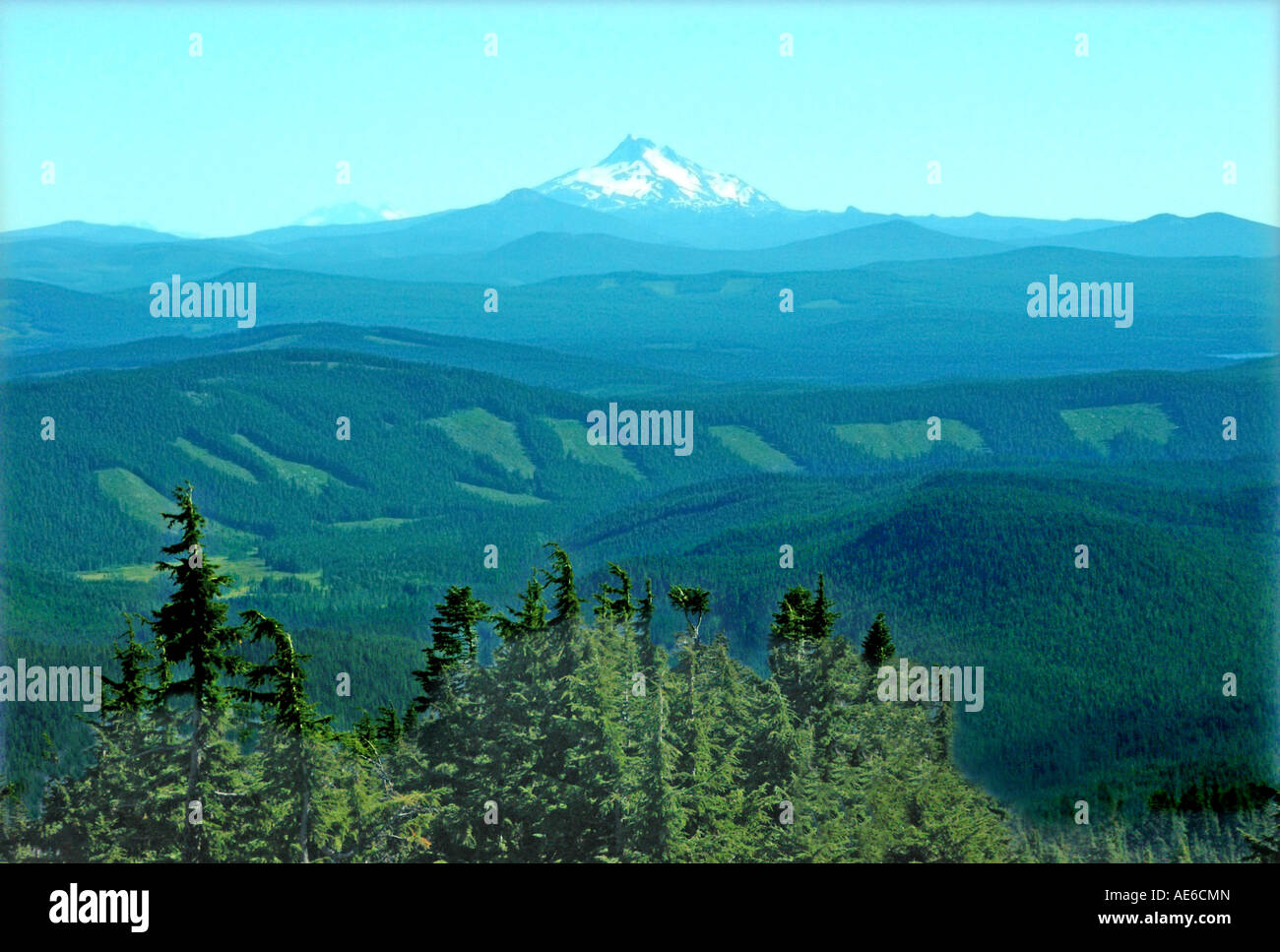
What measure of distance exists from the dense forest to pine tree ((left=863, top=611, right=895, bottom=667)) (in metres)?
15.0

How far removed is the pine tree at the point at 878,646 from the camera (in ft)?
218

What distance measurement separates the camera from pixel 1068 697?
173m

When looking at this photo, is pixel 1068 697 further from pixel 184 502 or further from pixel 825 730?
pixel 184 502

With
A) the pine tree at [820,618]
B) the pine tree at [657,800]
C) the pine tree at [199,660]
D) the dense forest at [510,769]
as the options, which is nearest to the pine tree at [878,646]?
the pine tree at [820,618]

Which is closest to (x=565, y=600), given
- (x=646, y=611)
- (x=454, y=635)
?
(x=646, y=611)

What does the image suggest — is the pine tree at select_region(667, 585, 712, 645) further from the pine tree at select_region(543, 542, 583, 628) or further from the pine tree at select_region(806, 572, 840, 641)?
the pine tree at select_region(806, 572, 840, 641)

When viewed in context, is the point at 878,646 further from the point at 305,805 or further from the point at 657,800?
the point at 305,805

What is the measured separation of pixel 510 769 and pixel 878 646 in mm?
29443

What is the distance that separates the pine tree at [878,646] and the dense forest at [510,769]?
15.0 m

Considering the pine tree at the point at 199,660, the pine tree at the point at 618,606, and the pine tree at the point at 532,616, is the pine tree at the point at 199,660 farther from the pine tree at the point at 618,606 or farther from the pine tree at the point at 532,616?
the pine tree at the point at 618,606

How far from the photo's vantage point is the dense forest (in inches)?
1543
